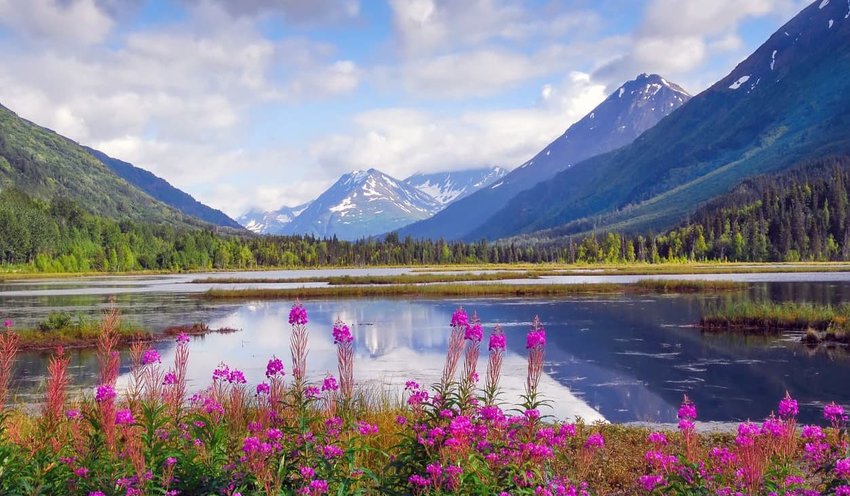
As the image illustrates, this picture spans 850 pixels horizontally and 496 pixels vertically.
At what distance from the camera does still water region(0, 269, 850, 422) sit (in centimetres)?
2441

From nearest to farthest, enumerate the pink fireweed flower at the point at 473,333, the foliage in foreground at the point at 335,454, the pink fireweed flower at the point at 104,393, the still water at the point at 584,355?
the foliage in foreground at the point at 335,454, the pink fireweed flower at the point at 104,393, the pink fireweed flower at the point at 473,333, the still water at the point at 584,355

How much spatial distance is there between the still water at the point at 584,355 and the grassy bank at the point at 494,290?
1457cm

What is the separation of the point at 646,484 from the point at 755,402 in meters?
18.1

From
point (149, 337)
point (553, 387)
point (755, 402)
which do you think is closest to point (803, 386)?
point (755, 402)

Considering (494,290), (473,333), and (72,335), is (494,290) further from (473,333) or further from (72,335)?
(473,333)

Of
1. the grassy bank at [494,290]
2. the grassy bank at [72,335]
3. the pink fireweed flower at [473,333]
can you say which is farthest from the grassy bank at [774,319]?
the pink fireweed flower at [473,333]

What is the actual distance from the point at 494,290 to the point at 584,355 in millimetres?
48502

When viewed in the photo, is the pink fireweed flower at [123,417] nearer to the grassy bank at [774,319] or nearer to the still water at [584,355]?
the still water at [584,355]

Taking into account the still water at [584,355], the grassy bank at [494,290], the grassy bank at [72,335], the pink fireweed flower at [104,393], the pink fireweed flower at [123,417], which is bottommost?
the still water at [584,355]

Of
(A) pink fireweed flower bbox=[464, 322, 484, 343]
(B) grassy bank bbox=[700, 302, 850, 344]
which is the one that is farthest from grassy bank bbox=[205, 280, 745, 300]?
(A) pink fireweed flower bbox=[464, 322, 484, 343]

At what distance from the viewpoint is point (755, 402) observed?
917 inches

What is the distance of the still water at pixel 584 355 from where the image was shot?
2441 cm

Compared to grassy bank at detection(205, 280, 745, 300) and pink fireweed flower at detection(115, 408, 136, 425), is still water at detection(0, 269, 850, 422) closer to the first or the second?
grassy bank at detection(205, 280, 745, 300)

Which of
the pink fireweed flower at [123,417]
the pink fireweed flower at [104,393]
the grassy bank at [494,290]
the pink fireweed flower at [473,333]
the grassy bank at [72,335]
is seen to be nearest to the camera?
the pink fireweed flower at [123,417]
